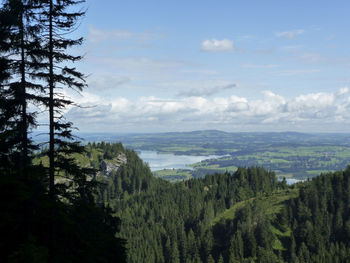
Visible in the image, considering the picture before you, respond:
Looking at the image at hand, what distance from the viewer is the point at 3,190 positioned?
53.8 feet

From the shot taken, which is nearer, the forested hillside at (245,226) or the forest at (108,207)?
the forest at (108,207)

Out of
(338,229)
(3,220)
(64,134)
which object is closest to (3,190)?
(3,220)

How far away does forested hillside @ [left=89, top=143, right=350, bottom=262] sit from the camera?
379 feet

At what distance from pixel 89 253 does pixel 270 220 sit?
411ft

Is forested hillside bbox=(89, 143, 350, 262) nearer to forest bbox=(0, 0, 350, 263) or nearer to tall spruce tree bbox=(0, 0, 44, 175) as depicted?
forest bbox=(0, 0, 350, 263)

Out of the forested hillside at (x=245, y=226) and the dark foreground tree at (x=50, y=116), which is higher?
the dark foreground tree at (x=50, y=116)

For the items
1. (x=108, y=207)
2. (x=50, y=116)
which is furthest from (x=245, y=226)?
(x=50, y=116)

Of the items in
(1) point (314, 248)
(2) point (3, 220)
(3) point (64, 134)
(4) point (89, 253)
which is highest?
(3) point (64, 134)

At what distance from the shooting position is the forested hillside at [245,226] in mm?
115500

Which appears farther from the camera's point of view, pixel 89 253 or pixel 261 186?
pixel 261 186

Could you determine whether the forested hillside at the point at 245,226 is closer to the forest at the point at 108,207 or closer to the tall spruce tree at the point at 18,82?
the forest at the point at 108,207

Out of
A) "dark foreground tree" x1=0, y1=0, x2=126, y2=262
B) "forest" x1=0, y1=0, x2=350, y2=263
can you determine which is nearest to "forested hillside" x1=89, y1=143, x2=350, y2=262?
"forest" x1=0, y1=0, x2=350, y2=263

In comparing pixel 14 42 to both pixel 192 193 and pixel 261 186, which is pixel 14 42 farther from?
pixel 261 186

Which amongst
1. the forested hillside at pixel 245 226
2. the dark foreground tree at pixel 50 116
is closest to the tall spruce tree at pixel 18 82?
the dark foreground tree at pixel 50 116
